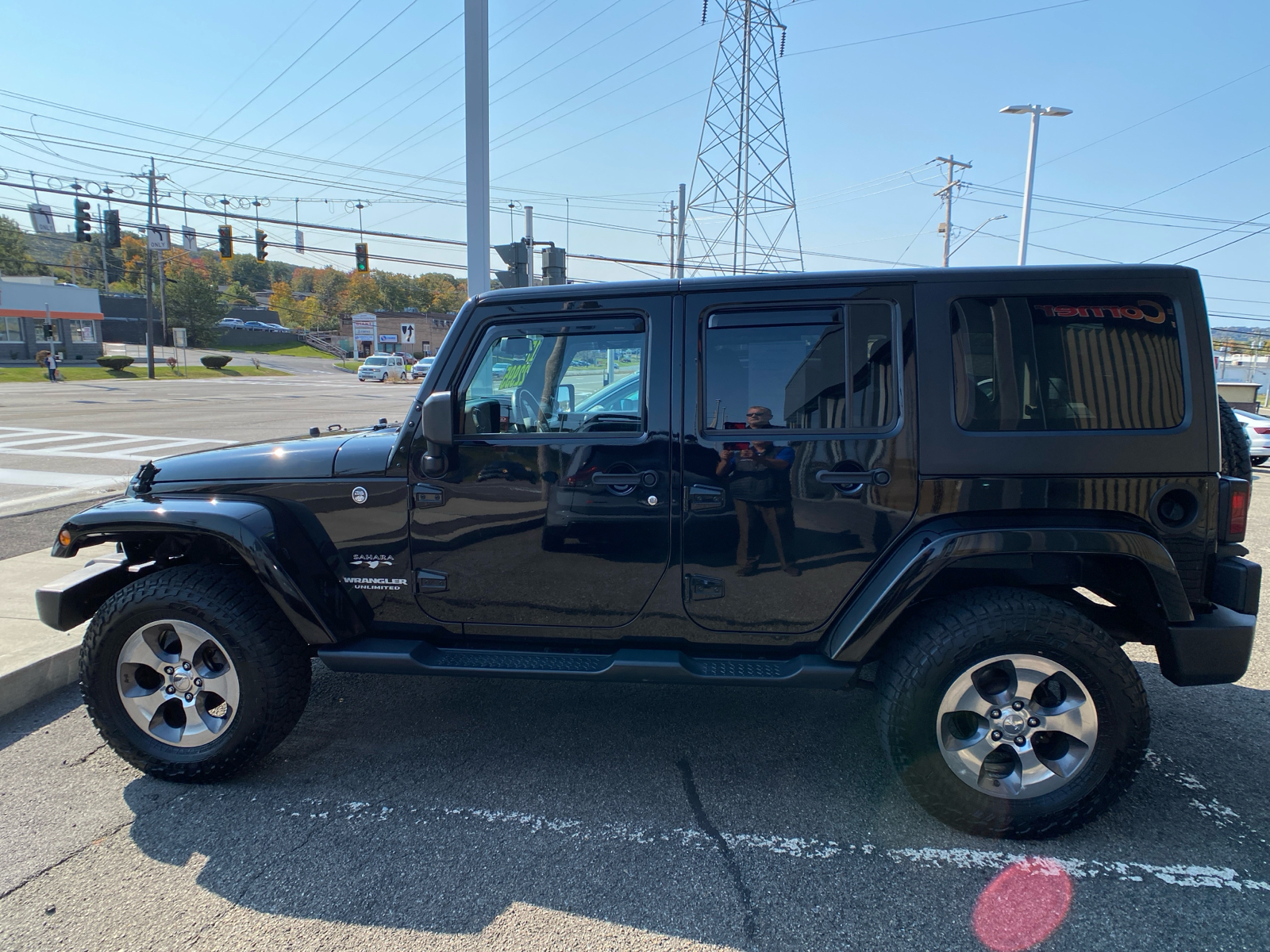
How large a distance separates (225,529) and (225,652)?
490mm

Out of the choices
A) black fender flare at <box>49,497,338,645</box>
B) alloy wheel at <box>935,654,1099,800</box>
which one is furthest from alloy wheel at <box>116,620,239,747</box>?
alloy wheel at <box>935,654,1099,800</box>

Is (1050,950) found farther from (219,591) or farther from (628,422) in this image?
(219,591)

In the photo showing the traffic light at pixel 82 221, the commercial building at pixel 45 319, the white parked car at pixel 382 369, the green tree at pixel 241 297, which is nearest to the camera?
the traffic light at pixel 82 221

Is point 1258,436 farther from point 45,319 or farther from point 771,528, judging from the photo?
point 45,319

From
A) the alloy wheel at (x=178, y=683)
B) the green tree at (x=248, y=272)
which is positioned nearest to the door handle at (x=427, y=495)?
the alloy wheel at (x=178, y=683)

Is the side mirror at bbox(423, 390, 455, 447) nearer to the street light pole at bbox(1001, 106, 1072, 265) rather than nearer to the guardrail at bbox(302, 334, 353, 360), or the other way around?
the street light pole at bbox(1001, 106, 1072, 265)

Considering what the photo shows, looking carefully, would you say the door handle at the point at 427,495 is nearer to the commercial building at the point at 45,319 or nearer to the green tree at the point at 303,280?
the commercial building at the point at 45,319

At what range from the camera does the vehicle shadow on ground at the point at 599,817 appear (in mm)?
2355

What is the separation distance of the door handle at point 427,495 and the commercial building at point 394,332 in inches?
2792

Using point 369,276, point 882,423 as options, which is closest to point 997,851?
point 882,423

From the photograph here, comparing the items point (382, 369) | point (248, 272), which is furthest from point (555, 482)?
point (248, 272)

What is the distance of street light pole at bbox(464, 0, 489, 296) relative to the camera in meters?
7.83

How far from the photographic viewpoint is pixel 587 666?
9.52 feet

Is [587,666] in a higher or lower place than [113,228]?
lower
